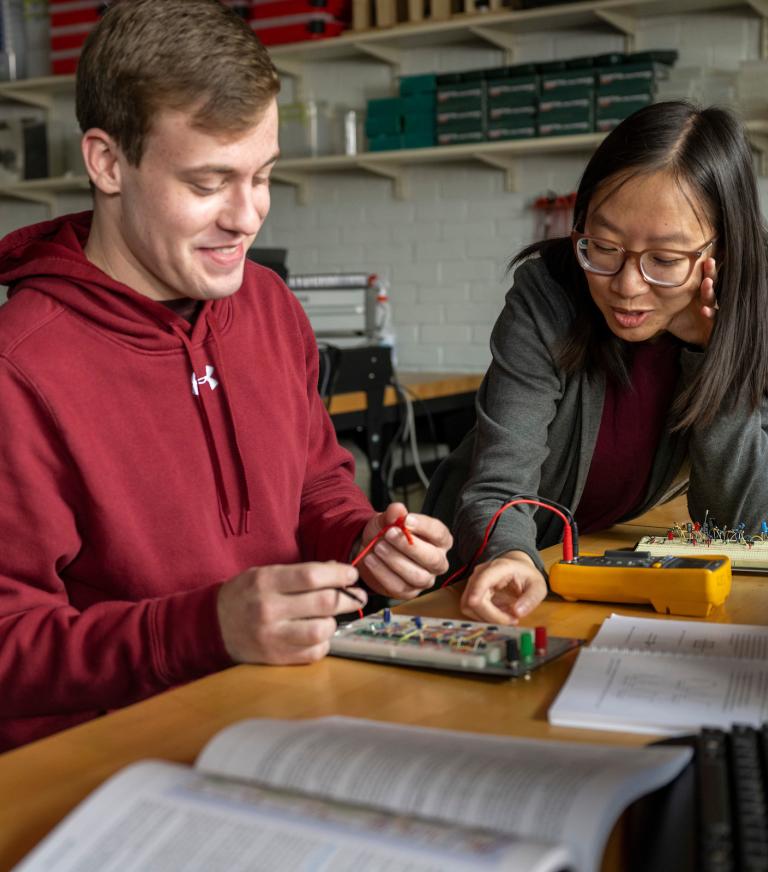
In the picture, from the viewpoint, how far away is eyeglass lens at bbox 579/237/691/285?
1.48 metres

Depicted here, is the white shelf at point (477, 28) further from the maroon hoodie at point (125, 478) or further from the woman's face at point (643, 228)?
the maroon hoodie at point (125, 478)

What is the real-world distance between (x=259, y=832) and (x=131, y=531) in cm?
60

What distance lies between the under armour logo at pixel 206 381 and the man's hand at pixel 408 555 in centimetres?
24

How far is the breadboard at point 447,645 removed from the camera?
3.26ft

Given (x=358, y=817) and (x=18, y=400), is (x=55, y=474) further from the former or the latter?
(x=358, y=817)

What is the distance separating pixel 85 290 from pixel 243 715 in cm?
50

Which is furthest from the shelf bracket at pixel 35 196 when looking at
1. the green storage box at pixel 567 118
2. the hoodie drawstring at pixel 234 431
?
the hoodie drawstring at pixel 234 431

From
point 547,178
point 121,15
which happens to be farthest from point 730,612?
point 547,178

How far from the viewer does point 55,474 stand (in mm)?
1106

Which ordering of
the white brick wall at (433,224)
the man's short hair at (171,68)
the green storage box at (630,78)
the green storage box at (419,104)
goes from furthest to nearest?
the white brick wall at (433,224) → the green storage box at (419,104) → the green storage box at (630,78) → the man's short hair at (171,68)

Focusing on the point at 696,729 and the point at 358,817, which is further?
the point at 696,729

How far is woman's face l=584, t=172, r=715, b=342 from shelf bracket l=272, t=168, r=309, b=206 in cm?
351

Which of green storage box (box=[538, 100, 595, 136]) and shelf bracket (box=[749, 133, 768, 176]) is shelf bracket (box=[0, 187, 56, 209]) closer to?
green storage box (box=[538, 100, 595, 136])

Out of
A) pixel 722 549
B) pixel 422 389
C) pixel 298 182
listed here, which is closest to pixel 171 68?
pixel 722 549
